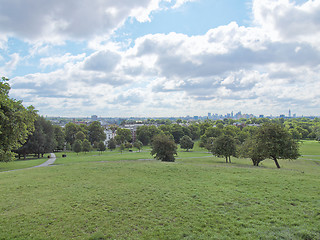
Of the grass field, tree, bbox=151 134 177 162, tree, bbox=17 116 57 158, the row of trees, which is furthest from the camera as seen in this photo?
tree, bbox=17 116 57 158

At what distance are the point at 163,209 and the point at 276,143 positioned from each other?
79.6 ft

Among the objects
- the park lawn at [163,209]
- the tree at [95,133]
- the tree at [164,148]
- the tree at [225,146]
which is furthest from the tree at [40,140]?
the tree at [225,146]

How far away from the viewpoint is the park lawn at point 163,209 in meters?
7.78

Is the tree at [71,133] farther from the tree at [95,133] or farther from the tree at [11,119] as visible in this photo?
the tree at [11,119]

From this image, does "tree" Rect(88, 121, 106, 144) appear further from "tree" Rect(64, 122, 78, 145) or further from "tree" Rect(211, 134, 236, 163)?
"tree" Rect(211, 134, 236, 163)

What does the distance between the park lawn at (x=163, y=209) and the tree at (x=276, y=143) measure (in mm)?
13116

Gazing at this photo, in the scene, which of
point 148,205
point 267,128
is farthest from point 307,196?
point 267,128

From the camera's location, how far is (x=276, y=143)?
27.4 meters

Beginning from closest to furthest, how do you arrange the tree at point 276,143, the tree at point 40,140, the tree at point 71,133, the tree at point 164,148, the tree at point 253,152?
the tree at point 276,143
the tree at point 253,152
the tree at point 164,148
the tree at point 40,140
the tree at point 71,133

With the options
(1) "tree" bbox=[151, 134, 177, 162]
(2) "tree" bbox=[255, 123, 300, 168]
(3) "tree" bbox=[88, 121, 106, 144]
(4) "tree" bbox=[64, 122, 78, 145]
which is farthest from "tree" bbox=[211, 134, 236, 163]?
(4) "tree" bbox=[64, 122, 78, 145]

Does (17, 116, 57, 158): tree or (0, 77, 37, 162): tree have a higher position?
(0, 77, 37, 162): tree

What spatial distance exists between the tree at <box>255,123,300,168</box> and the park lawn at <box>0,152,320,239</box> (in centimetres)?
1312

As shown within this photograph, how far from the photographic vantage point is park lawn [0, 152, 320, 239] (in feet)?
25.5

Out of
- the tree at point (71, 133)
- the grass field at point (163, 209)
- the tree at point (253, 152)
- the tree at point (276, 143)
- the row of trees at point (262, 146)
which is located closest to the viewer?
the grass field at point (163, 209)
